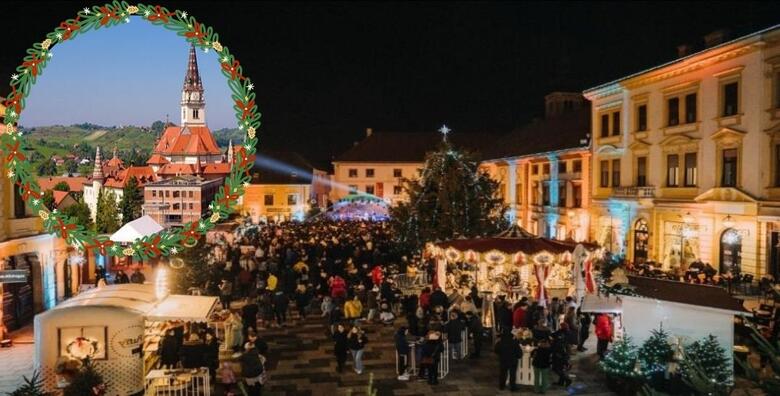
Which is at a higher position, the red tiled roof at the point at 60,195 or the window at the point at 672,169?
the window at the point at 672,169

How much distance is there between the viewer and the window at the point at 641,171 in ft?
98.4

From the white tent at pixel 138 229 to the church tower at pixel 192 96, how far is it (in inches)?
84.3

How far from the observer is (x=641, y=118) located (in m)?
30.3

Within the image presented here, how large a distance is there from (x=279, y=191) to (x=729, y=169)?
52111 mm

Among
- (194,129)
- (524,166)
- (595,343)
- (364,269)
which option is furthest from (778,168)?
(524,166)

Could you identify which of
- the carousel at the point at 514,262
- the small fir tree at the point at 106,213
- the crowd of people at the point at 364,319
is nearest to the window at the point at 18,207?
the small fir tree at the point at 106,213

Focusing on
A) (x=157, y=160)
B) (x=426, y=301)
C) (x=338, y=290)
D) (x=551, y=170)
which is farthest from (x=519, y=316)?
(x=551, y=170)

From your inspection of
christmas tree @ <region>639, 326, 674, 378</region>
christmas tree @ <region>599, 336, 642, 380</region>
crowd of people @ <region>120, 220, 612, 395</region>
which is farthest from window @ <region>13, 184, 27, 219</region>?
christmas tree @ <region>639, 326, 674, 378</region>

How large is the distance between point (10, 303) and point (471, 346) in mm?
13891

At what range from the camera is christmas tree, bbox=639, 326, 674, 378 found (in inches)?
478

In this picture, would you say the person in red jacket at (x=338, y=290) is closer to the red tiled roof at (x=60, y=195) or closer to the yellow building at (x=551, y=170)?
the red tiled roof at (x=60, y=195)

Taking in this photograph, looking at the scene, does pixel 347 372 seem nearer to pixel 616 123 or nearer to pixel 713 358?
pixel 713 358

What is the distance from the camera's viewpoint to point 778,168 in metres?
22.1

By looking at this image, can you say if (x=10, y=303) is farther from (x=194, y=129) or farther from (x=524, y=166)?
(x=524, y=166)
